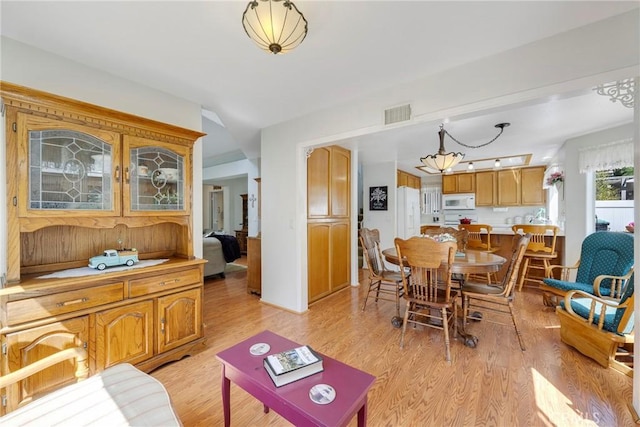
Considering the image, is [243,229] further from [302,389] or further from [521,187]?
[521,187]

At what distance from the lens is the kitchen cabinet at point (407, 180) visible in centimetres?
606

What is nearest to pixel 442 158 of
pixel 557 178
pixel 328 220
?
pixel 328 220

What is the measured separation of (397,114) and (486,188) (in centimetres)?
500

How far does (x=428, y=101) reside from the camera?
220 cm

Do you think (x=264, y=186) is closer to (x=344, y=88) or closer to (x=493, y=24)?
(x=344, y=88)

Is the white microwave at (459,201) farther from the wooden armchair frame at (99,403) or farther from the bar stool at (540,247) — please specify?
the wooden armchair frame at (99,403)

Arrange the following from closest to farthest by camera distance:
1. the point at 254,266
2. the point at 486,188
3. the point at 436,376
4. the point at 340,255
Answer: the point at 436,376 < the point at 254,266 < the point at 340,255 < the point at 486,188

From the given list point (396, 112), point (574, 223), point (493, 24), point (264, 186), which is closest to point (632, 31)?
point (493, 24)

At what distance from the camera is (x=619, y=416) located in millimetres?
1574

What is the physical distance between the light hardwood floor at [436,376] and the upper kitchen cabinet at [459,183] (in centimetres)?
379

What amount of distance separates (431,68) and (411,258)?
5.47 ft

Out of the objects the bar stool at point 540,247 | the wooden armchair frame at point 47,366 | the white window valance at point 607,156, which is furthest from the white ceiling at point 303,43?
the wooden armchair frame at point 47,366

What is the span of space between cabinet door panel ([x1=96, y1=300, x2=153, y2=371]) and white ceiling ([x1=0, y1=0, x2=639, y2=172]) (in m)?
1.97

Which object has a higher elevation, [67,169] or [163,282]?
[67,169]
